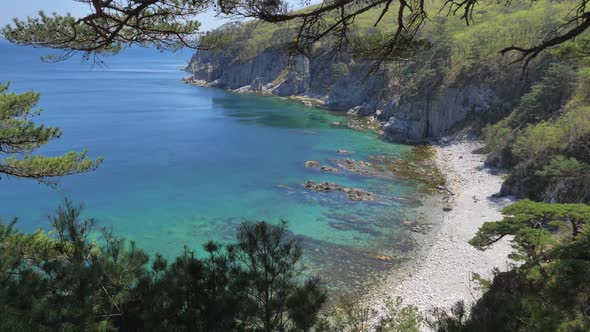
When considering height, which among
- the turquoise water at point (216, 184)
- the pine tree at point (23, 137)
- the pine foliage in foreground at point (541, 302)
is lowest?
the turquoise water at point (216, 184)

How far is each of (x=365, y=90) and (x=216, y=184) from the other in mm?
44218

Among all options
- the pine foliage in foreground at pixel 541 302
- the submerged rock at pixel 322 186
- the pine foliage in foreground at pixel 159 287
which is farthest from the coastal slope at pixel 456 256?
the submerged rock at pixel 322 186

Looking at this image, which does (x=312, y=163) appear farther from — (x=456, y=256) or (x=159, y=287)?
(x=159, y=287)

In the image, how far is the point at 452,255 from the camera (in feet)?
73.8

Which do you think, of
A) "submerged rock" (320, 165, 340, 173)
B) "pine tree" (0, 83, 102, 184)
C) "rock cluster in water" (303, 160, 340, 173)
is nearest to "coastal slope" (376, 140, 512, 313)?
"submerged rock" (320, 165, 340, 173)

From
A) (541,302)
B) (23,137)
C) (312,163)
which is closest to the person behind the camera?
(541,302)

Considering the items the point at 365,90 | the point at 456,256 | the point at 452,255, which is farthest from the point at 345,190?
the point at 365,90

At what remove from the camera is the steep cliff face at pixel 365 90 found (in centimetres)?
5062

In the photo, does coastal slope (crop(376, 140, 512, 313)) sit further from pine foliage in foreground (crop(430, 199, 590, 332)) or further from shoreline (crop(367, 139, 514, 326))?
pine foliage in foreground (crop(430, 199, 590, 332))

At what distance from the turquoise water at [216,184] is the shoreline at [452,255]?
61.9 inches

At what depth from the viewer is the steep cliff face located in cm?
5062

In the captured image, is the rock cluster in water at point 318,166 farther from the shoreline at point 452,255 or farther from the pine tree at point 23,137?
the pine tree at point 23,137

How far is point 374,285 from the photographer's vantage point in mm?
19672

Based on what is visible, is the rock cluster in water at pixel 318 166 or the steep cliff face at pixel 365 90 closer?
the rock cluster in water at pixel 318 166
